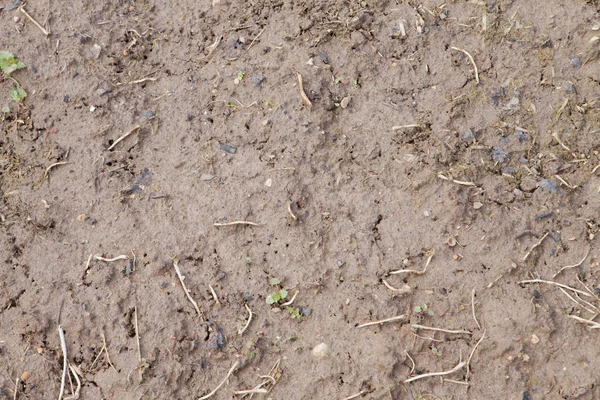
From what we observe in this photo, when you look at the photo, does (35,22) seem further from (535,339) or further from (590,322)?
(590,322)

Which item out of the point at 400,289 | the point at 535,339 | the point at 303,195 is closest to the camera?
the point at 535,339

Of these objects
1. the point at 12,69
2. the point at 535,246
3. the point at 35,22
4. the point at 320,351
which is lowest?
the point at 320,351

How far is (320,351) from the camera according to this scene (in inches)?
113

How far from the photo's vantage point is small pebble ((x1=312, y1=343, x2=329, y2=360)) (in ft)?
9.41

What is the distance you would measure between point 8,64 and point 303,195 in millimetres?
2029

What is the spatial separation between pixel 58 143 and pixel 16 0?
107 cm

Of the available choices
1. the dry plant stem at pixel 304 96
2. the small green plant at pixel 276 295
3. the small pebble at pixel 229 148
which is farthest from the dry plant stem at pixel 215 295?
the dry plant stem at pixel 304 96

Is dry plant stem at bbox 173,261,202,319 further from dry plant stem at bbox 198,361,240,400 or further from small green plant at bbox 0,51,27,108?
small green plant at bbox 0,51,27,108

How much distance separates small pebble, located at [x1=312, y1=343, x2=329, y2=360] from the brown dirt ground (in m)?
0.02

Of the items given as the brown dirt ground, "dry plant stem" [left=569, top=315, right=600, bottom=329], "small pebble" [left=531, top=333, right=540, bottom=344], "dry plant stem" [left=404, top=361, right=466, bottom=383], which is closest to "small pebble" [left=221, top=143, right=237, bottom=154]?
the brown dirt ground

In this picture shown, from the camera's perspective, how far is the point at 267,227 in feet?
10.0

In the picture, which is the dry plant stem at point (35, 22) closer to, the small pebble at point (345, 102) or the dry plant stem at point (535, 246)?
the small pebble at point (345, 102)

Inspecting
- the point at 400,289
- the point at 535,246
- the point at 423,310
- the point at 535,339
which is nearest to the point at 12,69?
the point at 400,289

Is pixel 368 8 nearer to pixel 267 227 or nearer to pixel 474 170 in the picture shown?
pixel 474 170
